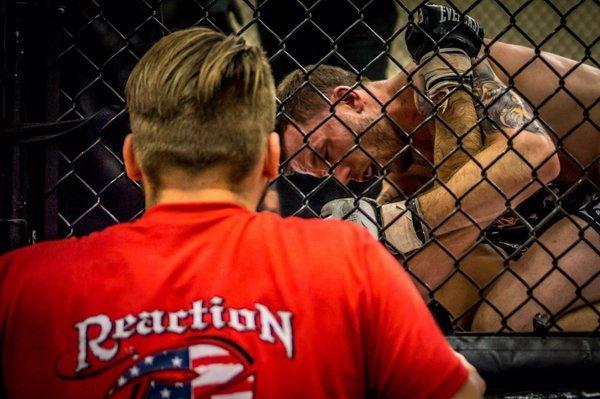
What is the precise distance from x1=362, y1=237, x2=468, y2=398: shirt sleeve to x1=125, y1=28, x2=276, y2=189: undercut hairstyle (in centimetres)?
24

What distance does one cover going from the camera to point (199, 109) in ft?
2.84

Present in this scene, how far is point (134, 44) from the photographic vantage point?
6.49 ft

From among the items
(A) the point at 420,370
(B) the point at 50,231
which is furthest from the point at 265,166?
(B) the point at 50,231

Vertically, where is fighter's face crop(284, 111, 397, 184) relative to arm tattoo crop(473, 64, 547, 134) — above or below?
above

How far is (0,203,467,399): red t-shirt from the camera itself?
0.77m

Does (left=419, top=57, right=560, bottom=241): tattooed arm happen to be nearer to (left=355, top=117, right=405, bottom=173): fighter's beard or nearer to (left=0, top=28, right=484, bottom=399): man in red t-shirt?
(left=355, top=117, right=405, bottom=173): fighter's beard

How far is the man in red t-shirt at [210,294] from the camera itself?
0.77 m

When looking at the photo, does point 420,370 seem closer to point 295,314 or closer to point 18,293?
point 295,314

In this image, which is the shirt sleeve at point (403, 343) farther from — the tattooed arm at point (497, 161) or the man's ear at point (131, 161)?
the tattooed arm at point (497, 161)

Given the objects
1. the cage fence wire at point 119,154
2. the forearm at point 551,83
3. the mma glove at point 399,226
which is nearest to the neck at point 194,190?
the cage fence wire at point 119,154

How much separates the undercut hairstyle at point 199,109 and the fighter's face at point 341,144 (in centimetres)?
130

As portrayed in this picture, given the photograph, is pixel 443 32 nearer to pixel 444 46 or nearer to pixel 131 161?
pixel 444 46

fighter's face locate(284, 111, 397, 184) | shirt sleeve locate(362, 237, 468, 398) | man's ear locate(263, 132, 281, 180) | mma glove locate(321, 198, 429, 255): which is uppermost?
fighter's face locate(284, 111, 397, 184)

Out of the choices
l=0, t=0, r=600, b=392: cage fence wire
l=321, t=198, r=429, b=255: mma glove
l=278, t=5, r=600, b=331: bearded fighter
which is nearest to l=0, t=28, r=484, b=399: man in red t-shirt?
l=0, t=0, r=600, b=392: cage fence wire
